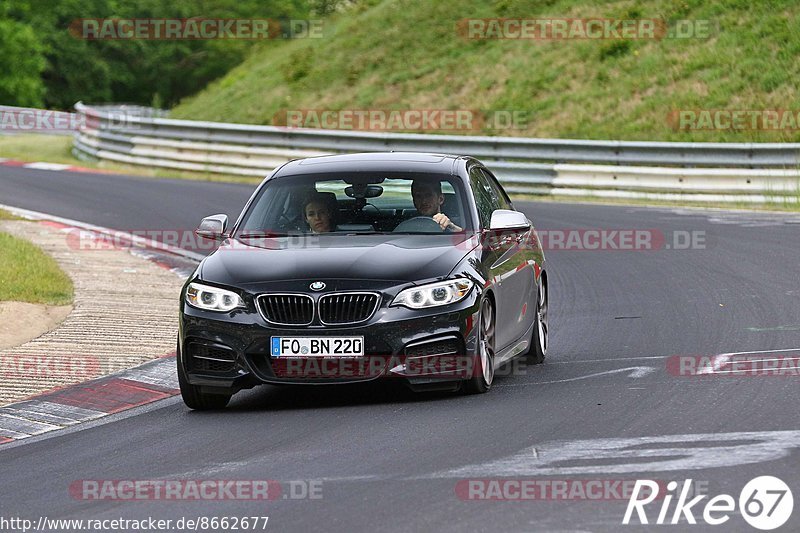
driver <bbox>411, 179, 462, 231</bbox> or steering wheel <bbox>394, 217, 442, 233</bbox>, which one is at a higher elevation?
driver <bbox>411, 179, 462, 231</bbox>

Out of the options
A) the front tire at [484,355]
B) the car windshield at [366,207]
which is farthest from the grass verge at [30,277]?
the front tire at [484,355]

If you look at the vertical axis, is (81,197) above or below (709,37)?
below

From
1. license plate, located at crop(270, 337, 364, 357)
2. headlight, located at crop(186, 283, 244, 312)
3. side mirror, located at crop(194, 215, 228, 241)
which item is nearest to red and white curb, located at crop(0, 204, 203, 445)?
headlight, located at crop(186, 283, 244, 312)

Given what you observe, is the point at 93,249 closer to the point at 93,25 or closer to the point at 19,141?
the point at 19,141

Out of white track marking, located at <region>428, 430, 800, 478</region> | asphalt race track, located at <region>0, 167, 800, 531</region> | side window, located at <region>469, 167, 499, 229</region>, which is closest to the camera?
asphalt race track, located at <region>0, 167, 800, 531</region>

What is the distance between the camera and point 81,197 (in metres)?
25.5

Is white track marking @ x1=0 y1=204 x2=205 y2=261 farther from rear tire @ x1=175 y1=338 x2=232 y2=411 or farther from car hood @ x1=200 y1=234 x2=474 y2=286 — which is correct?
rear tire @ x1=175 y1=338 x2=232 y2=411

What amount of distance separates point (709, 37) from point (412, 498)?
2957 cm

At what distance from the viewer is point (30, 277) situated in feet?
48.3

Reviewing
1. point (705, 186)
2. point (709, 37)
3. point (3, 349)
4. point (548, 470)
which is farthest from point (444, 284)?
point (709, 37)

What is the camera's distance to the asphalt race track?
21.0 feet

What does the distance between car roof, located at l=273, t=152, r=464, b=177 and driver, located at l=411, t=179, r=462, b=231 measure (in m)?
0.14

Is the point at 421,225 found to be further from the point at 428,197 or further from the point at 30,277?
the point at 30,277

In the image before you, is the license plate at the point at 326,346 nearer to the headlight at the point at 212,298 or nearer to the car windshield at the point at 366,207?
the headlight at the point at 212,298
